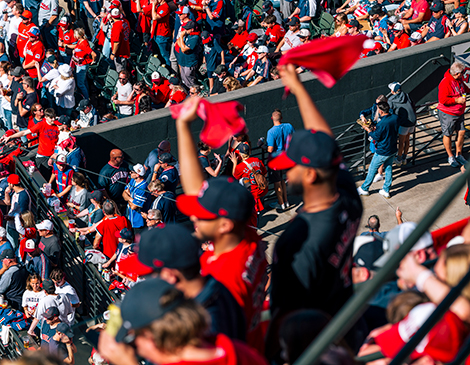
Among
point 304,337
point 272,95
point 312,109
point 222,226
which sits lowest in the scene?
point 272,95

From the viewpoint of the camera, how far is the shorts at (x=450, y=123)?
10438 millimetres

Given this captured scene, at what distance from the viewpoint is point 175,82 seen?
38.5 ft

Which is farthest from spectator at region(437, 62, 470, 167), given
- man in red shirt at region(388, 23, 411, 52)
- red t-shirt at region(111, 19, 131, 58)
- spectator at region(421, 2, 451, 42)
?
red t-shirt at region(111, 19, 131, 58)

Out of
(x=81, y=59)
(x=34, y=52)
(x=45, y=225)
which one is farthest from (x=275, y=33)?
(x=45, y=225)

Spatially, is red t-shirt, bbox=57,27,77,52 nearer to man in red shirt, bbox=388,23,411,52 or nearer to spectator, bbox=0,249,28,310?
spectator, bbox=0,249,28,310

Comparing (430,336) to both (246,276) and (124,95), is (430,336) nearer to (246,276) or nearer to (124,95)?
(246,276)

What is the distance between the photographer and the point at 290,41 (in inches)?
505

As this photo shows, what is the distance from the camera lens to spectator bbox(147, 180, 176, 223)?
8.72 meters

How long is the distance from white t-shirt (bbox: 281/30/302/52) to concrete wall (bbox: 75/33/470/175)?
3.72 ft

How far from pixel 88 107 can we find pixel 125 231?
3.70 metres

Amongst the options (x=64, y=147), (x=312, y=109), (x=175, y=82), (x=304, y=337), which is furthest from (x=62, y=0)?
(x=304, y=337)

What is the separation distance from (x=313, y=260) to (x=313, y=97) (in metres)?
8.84

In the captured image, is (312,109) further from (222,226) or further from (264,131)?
(264,131)

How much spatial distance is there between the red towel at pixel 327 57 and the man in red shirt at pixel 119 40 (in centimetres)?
958
